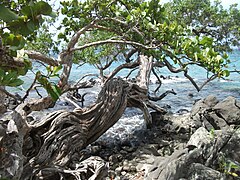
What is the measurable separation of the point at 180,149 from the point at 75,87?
2196 millimetres

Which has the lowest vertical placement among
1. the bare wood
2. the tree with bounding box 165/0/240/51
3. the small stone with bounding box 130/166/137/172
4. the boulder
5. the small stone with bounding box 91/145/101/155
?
the small stone with bounding box 130/166/137/172

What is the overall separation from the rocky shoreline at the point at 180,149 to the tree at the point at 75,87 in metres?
0.54

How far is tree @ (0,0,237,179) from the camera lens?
2.23 m

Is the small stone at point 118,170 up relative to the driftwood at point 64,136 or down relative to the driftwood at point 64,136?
down

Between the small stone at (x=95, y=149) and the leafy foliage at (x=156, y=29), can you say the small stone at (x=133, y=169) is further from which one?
the leafy foliage at (x=156, y=29)

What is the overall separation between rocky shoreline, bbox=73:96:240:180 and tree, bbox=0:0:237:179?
544 millimetres

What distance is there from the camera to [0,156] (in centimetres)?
189

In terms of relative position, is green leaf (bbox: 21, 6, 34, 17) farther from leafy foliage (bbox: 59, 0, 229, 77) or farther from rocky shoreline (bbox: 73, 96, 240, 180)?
rocky shoreline (bbox: 73, 96, 240, 180)

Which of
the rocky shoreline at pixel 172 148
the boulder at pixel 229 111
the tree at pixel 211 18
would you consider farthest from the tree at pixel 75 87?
the tree at pixel 211 18

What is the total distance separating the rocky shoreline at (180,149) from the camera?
380cm

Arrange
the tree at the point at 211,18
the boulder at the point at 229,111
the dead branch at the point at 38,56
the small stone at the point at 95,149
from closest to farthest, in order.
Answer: the dead branch at the point at 38,56, the small stone at the point at 95,149, the boulder at the point at 229,111, the tree at the point at 211,18

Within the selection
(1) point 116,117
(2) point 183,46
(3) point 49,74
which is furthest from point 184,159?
(3) point 49,74

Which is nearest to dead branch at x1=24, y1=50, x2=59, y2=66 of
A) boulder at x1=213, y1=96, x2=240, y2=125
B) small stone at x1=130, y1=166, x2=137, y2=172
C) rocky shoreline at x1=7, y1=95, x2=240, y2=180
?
rocky shoreline at x1=7, y1=95, x2=240, y2=180

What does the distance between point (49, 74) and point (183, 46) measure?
1.48 meters
